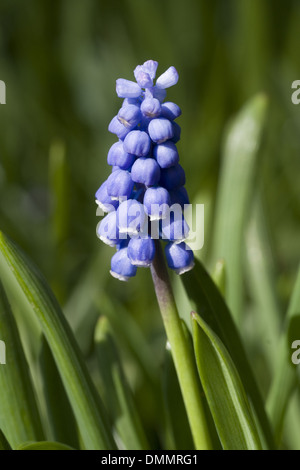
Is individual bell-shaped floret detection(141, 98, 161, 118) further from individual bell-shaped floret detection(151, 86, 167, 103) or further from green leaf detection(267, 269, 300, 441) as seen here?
green leaf detection(267, 269, 300, 441)

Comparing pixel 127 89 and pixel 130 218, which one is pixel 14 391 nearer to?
pixel 130 218

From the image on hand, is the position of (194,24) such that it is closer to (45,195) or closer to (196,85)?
(196,85)

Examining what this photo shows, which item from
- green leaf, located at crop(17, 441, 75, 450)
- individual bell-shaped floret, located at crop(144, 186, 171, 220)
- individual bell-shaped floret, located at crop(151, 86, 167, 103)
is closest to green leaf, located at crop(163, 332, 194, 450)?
green leaf, located at crop(17, 441, 75, 450)

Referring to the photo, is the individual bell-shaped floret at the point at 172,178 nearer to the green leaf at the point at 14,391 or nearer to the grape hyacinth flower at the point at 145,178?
the grape hyacinth flower at the point at 145,178

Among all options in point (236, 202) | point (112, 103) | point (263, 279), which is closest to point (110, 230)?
point (236, 202)

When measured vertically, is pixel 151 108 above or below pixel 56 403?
above

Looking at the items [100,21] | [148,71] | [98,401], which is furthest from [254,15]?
[98,401]
